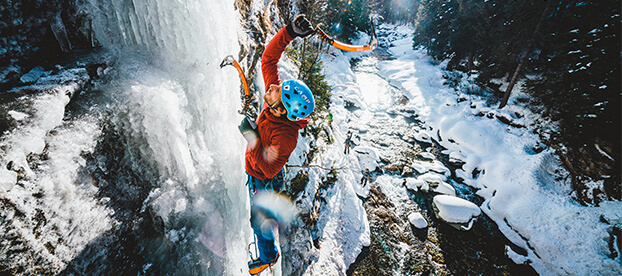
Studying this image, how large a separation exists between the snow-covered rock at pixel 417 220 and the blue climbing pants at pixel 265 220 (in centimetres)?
688

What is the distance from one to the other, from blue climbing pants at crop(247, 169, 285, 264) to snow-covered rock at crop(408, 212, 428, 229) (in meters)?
6.88

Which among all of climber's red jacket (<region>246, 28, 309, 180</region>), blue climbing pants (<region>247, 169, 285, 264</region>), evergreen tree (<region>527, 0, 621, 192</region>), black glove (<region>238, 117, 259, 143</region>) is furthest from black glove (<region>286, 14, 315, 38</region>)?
evergreen tree (<region>527, 0, 621, 192</region>)

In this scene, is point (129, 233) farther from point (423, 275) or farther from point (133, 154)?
point (423, 275)

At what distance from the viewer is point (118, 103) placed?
1.88 metres

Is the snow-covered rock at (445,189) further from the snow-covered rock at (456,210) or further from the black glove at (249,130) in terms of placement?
the black glove at (249,130)

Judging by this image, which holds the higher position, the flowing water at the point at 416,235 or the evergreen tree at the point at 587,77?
the evergreen tree at the point at 587,77

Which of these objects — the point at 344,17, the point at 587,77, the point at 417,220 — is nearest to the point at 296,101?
the point at 417,220

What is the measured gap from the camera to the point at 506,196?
904 cm

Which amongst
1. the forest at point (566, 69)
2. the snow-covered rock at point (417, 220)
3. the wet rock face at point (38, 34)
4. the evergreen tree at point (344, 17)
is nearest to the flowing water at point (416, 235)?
the snow-covered rock at point (417, 220)

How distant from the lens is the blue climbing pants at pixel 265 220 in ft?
9.21

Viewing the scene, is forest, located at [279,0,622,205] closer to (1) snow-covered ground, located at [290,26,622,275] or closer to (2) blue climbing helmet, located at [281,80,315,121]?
(1) snow-covered ground, located at [290,26,622,275]

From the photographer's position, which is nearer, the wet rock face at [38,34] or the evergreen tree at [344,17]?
the wet rock face at [38,34]

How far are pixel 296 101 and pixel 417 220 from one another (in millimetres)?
8033

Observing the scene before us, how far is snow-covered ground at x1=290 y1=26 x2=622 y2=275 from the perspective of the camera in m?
6.84
